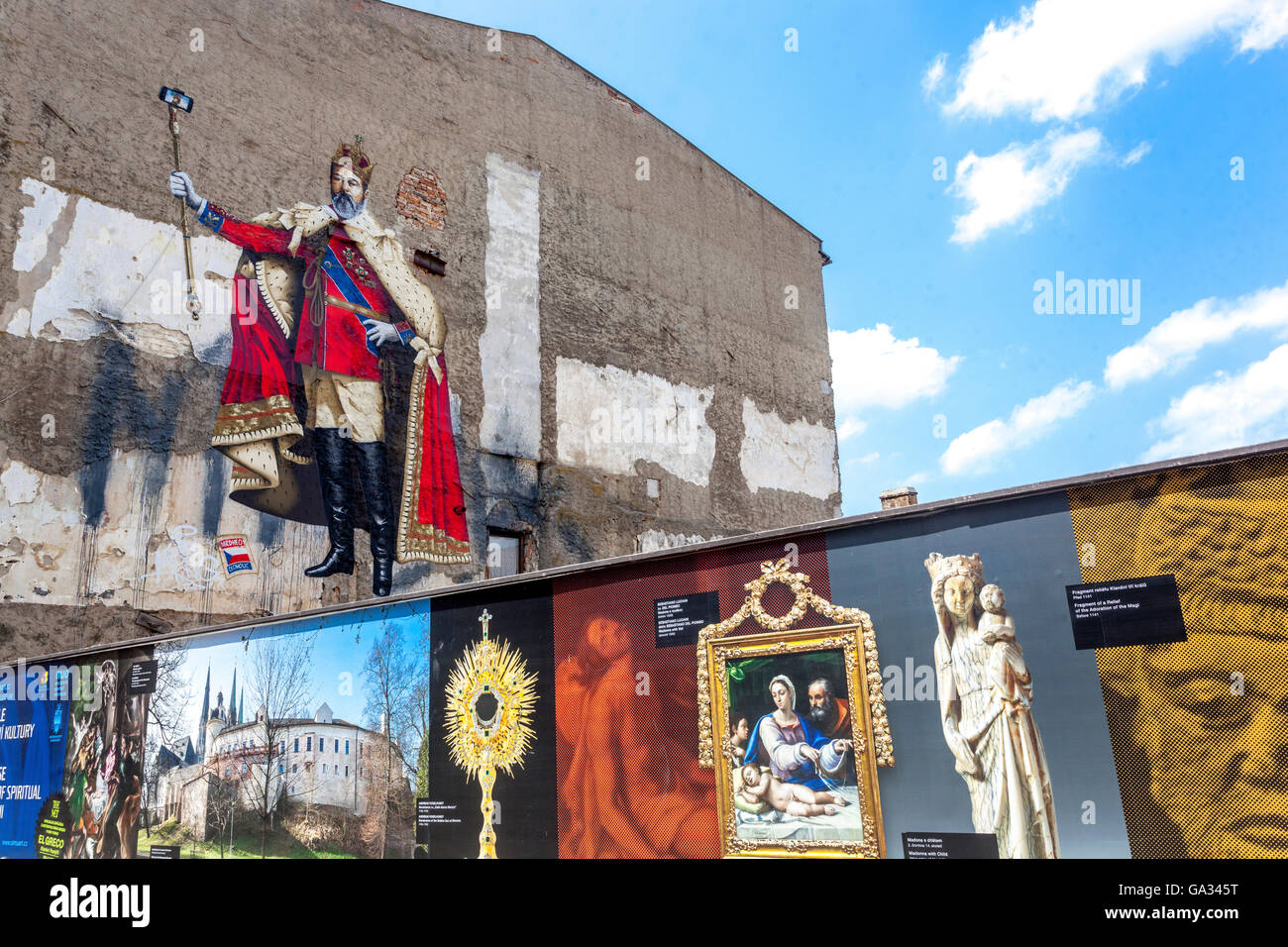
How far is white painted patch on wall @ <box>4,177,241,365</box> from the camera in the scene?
10.2 meters

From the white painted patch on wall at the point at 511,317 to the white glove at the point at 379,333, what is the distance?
1.38 metres

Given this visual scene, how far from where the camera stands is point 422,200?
537 inches

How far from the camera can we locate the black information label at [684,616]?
575cm

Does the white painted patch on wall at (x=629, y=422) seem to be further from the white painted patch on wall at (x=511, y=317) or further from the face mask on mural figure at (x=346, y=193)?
the face mask on mural figure at (x=346, y=193)

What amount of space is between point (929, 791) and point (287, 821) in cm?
481

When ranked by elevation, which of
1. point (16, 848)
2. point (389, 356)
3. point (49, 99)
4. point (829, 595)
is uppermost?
point (49, 99)

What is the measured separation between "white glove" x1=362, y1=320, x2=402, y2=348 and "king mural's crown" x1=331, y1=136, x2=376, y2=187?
189cm

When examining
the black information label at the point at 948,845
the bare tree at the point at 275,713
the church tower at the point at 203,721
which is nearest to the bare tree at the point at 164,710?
the church tower at the point at 203,721

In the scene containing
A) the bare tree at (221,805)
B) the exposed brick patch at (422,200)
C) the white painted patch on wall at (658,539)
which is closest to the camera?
the bare tree at (221,805)

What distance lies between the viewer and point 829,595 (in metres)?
5.35

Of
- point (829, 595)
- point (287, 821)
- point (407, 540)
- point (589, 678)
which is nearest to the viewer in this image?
point (829, 595)

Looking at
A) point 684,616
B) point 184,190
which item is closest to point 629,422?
point 184,190

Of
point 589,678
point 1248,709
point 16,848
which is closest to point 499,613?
point 589,678

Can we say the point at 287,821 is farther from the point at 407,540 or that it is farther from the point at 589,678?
the point at 407,540
